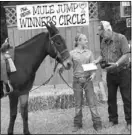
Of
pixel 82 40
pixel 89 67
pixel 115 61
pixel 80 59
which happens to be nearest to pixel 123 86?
pixel 115 61

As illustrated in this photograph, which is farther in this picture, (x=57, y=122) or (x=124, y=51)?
(x=57, y=122)

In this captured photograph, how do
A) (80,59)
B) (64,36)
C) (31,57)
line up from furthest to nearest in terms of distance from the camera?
(64,36) < (80,59) < (31,57)

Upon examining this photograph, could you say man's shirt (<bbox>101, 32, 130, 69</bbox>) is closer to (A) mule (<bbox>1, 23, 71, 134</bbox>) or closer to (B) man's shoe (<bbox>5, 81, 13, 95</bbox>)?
(A) mule (<bbox>1, 23, 71, 134</bbox>)

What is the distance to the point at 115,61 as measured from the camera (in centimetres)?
522

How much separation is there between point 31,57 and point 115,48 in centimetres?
145

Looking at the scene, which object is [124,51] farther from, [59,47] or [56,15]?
[56,15]

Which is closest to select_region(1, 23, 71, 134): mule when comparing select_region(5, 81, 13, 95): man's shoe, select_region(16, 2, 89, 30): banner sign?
select_region(5, 81, 13, 95): man's shoe

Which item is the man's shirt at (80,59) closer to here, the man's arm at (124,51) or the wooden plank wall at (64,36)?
the man's arm at (124,51)

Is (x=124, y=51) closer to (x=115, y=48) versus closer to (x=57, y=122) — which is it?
(x=115, y=48)

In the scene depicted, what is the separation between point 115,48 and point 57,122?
209cm

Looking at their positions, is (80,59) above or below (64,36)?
below

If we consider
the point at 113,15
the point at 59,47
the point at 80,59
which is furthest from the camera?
the point at 113,15

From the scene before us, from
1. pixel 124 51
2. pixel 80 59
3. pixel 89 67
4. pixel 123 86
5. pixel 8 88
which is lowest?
pixel 123 86

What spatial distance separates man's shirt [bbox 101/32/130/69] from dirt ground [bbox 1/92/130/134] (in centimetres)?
131
